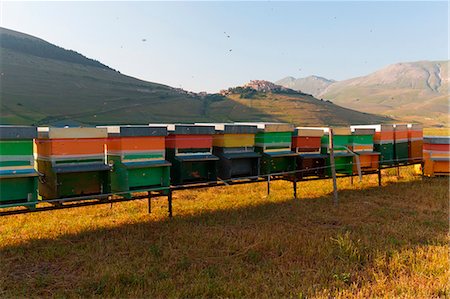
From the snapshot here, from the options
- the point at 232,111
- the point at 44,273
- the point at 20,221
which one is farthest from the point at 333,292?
the point at 232,111

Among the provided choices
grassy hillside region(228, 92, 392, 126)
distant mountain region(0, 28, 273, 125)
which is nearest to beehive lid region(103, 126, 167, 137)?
distant mountain region(0, 28, 273, 125)

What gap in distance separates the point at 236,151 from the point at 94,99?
104576 mm

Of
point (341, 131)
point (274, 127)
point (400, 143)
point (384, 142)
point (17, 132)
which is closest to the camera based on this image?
point (17, 132)

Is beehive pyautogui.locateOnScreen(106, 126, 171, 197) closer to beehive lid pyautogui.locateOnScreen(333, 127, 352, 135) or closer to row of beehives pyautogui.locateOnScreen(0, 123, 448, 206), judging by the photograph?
row of beehives pyautogui.locateOnScreen(0, 123, 448, 206)

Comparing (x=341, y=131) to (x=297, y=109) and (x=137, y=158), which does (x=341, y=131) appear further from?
(x=297, y=109)

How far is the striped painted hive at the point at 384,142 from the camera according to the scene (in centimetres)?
1477

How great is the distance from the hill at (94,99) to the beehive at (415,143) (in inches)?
2670

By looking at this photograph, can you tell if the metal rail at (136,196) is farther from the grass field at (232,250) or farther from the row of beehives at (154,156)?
the grass field at (232,250)

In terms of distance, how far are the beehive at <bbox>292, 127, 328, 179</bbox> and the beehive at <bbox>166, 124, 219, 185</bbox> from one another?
347 centimetres

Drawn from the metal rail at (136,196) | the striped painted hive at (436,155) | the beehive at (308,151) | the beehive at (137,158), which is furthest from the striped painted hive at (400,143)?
the beehive at (137,158)

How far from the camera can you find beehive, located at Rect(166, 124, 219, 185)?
9.66 m

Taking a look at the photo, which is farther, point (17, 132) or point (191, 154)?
point (191, 154)

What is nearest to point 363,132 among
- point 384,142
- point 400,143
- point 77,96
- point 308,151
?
point 384,142

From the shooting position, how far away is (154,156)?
9203 millimetres
